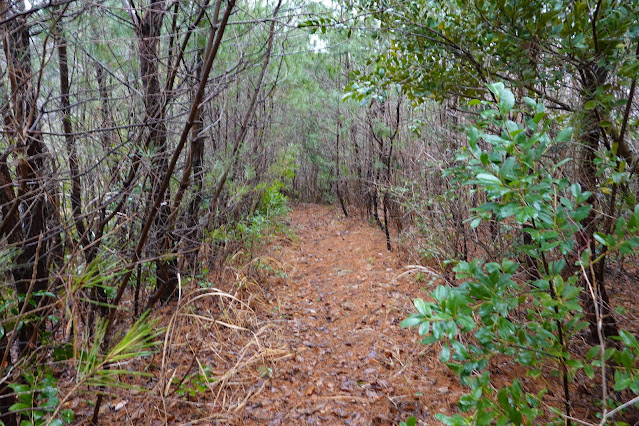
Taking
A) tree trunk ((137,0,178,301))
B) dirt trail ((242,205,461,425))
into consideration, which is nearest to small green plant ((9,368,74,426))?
tree trunk ((137,0,178,301))

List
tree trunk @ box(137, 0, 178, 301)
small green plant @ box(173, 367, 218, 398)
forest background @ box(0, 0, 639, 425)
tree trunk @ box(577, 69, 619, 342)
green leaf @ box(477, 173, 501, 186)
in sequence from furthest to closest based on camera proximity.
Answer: tree trunk @ box(137, 0, 178, 301) → small green plant @ box(173, 367, 218, 398) → tree trunk @ box(577, 69, 619, 342) → forest background @ box(0, 0, 639, 425) → green leaf @ box(477, 173, 501, 186)

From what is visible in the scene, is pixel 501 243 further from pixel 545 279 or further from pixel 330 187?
pixel 330 187

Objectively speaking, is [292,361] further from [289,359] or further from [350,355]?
[350,355]

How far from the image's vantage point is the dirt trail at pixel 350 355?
3.04 metres

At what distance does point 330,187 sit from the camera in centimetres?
1316

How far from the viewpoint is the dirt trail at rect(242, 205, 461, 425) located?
9.99 ft

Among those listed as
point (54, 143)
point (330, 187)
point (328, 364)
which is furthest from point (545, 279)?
point (330, 187)

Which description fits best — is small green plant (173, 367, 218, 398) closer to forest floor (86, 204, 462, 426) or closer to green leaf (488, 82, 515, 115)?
forest floor (86, 204, 462, 426)

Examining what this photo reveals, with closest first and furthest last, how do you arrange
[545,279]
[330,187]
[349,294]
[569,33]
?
[545,279]
[569,33]
[349,294]
[330,187]

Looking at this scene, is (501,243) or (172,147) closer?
(501,243)

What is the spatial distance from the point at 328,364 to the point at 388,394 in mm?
760

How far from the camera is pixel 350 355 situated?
12.9 ft

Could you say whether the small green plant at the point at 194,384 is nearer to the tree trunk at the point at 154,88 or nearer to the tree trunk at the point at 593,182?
the tree trunk at the point at 154,88

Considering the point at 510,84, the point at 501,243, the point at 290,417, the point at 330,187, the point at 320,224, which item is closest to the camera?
the point at 510,84
